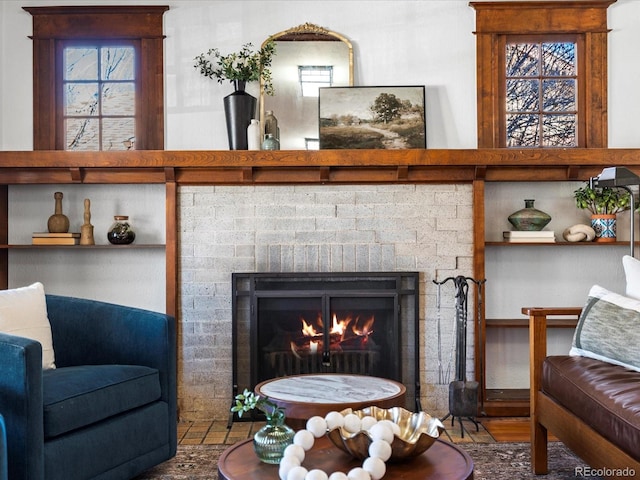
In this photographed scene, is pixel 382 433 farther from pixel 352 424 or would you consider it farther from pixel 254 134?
pixel 254 134

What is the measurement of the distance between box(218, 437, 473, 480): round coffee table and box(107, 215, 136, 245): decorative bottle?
2.29m

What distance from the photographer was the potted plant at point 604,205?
3969 millimetres

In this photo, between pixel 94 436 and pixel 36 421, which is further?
pixel 94 436

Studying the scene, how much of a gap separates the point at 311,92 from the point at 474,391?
2.09 m

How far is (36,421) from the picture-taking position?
2.26m

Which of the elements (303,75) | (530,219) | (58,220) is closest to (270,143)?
(303,75)

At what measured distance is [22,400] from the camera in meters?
2.23

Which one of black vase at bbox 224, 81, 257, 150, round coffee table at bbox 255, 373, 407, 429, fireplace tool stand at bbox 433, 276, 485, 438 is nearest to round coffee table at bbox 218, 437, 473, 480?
round coffee table at bbox 255, 373, 407, 429

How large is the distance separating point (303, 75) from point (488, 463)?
8.35 ft

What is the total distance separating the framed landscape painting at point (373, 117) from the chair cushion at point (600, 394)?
→ 181 cm

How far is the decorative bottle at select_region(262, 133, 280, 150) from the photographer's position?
3.89 metres

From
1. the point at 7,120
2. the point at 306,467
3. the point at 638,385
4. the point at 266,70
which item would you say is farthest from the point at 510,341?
the point at 7,120

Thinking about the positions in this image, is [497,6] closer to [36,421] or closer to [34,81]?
[34,81]

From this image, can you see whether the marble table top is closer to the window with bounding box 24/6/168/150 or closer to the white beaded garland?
the white beaded garland
